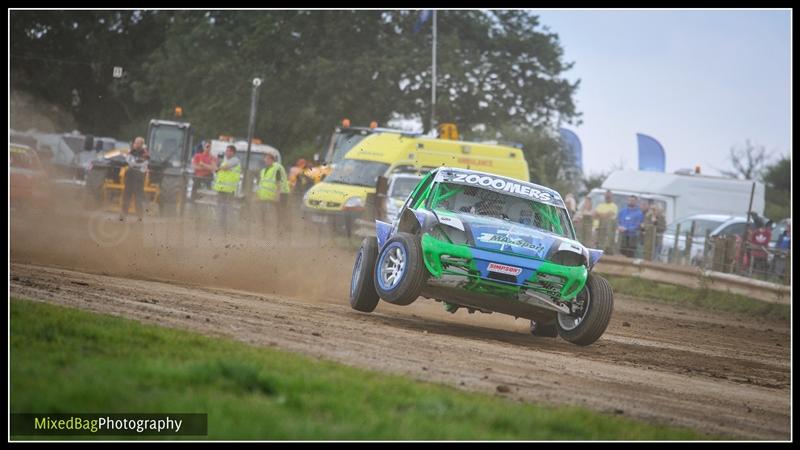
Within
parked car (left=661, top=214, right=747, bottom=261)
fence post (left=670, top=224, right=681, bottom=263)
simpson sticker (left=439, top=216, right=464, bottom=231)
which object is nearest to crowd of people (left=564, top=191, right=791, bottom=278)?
parked car (left=661, top=214, right=747, bottom=261)

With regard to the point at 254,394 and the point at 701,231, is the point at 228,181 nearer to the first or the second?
the point at 701,231

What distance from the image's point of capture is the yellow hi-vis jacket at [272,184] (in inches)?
1030

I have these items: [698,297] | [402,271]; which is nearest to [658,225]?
[698,297]

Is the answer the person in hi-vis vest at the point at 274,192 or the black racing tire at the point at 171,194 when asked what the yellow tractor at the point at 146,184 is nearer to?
the black racing tire at the point at 171,194

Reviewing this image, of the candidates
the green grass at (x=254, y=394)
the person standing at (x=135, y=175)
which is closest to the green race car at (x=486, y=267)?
the green grass at (x=254, y=394)

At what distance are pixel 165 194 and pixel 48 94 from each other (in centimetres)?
3244

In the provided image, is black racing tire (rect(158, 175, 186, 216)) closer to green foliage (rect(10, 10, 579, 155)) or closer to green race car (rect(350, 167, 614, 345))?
green race car (rect(350, 167, 614, 345))

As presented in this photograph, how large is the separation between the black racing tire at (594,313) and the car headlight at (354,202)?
15267 millimetres

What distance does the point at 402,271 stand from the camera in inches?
473

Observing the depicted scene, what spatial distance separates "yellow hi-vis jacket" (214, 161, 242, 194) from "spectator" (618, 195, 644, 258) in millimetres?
7861

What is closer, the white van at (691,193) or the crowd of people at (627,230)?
the crowd of people at (627,230)

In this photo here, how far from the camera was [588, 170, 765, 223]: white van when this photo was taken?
31.2m

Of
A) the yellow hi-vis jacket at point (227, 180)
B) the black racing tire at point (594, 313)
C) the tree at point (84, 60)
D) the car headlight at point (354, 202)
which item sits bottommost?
the black racing tire at point (594, 313)

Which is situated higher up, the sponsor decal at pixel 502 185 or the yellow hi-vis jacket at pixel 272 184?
the sponsor decal at pixel 502 185
